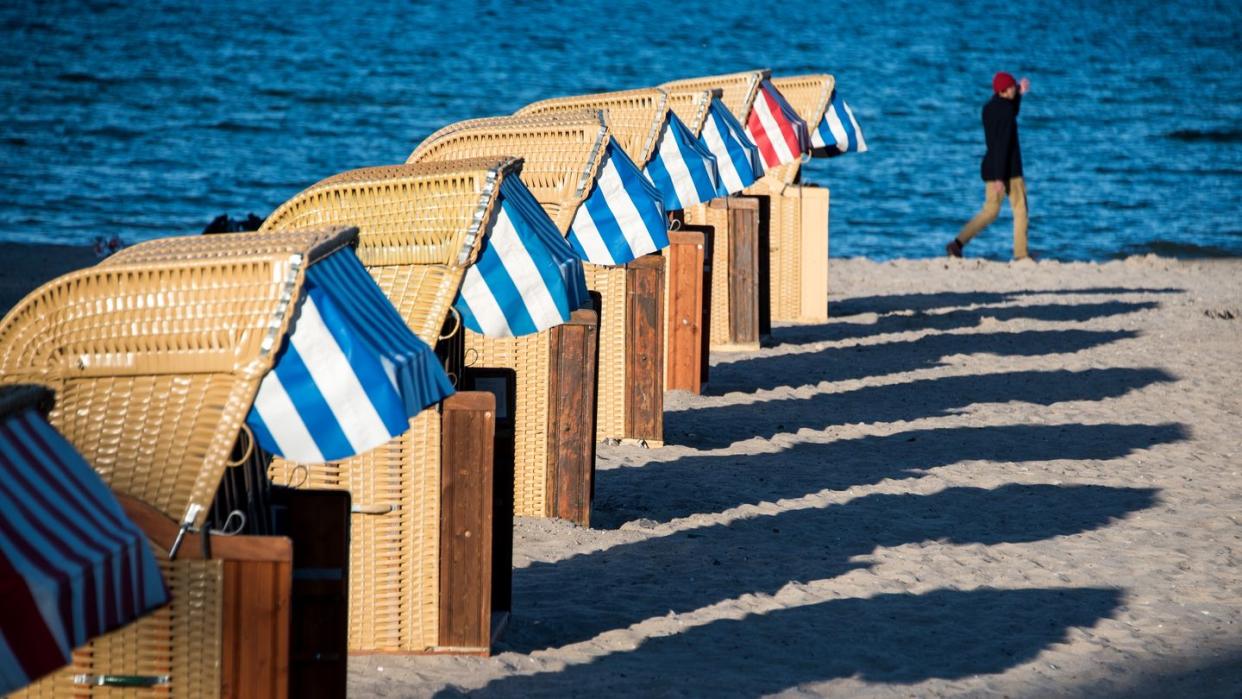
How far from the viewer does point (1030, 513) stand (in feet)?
30.2

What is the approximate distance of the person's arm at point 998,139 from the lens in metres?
18.5

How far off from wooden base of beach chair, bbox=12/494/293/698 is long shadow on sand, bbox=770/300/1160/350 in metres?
10.3

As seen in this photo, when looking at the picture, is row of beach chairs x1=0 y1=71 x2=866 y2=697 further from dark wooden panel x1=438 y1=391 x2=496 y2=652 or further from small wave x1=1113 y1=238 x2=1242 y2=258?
small wave x1=1113 y1=238 x2=1242 y2=258

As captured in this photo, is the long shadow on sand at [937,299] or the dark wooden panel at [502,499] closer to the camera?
the dark wooden panel at [502,499]

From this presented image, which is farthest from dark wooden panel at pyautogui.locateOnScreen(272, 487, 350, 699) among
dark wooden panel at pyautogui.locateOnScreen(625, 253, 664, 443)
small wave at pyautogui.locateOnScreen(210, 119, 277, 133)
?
small wave at pyautogui.locateOnScreen(210, 119, 277, 133)

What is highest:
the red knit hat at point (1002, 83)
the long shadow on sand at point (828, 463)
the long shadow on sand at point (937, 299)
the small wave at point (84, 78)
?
the small wave at point (84, 78)

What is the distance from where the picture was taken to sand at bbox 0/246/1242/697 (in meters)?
6.55

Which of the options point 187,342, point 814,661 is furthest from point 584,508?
point 187,342

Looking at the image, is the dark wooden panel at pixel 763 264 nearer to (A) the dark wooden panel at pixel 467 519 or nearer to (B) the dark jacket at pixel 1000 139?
(B) the dark jacket at pixel 1000 139

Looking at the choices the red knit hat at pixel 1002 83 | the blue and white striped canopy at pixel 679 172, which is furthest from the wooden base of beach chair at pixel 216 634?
the red knit hat at pixel 1002 83

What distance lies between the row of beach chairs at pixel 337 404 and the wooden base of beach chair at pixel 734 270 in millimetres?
1984

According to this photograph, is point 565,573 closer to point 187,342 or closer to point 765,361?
point 187,342

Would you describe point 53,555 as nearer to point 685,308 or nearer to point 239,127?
point 685,308

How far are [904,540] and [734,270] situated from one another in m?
5.27
